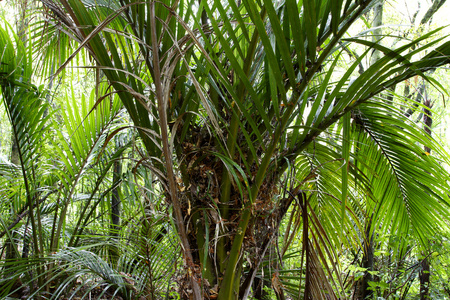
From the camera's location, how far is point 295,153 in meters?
0.82

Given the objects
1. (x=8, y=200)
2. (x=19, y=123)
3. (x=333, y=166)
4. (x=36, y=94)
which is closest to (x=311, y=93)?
(x=333, y=166)

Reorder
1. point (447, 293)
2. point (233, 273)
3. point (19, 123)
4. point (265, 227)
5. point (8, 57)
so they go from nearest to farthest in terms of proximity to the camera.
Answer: point (233, 273) < point (265, 227) < point (8, 57) < point (19, 123) < point (447, 293)

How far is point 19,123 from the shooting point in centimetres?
142

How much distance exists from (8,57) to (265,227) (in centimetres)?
124

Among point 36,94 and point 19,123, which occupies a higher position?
point 36,94

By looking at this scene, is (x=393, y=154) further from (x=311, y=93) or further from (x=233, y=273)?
(x=233, y=273)

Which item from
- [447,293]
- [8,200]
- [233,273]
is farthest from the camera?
[447,293]

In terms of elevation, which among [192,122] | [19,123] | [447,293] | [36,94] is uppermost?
[36,94]

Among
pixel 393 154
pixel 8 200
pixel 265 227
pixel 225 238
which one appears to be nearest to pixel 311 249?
pixel 265 227

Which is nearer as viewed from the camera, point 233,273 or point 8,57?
point 233,273

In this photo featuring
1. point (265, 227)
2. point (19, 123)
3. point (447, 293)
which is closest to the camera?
point (265, 227)

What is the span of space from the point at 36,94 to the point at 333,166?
1258mm

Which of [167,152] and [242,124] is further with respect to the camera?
[242,124]

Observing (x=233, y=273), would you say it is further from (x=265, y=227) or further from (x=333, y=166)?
(x=333, y=166)
